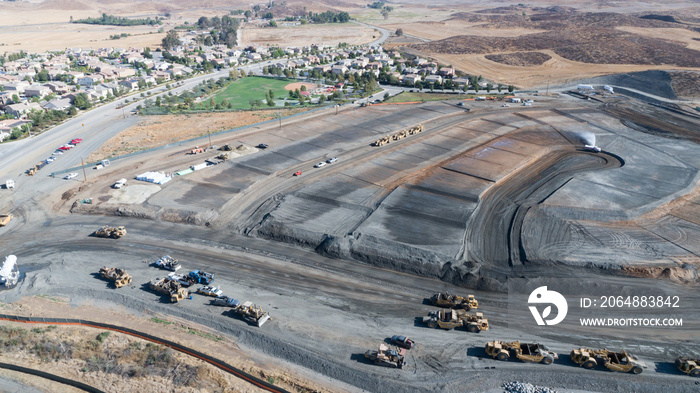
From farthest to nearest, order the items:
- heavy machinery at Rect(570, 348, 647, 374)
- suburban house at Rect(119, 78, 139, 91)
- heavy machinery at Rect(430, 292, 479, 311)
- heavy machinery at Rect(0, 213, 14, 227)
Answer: suburban house at Rect(119, 78, 139, 91) < heavy machinery at Rect(0, 213, 14, 227) < heavy machinery at Rect(430, 292, 479, 311) < heavy machinery at Rect(570, 348, 647, 374)

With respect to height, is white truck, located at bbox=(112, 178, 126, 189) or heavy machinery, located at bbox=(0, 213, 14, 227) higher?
white truck, located at bbox=(112, 178, 126, 189)

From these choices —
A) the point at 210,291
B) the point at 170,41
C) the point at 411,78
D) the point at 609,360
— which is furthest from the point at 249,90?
the point at 609,360

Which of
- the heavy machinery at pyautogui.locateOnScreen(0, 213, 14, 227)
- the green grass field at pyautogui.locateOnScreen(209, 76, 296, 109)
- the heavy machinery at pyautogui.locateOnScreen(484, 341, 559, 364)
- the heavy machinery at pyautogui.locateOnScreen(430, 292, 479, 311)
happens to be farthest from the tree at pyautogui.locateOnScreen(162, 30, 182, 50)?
the heavy machinery at pyautogui.locateOnScreen(484, 341, 559, 364)

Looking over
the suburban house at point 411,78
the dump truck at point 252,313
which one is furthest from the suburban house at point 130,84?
the dump truck at point 252,313

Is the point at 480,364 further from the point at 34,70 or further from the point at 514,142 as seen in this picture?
the point at 34,70

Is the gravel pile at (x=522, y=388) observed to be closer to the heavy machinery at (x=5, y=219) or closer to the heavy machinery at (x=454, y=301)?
the heavy machinery at (x=454, y=301)

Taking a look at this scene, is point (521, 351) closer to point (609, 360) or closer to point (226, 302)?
point (609, 360)

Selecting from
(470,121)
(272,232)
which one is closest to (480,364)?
(272,232)

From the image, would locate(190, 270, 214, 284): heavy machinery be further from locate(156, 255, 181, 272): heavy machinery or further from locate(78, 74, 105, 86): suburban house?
locate(78, 74, 105, 86): suburban house
